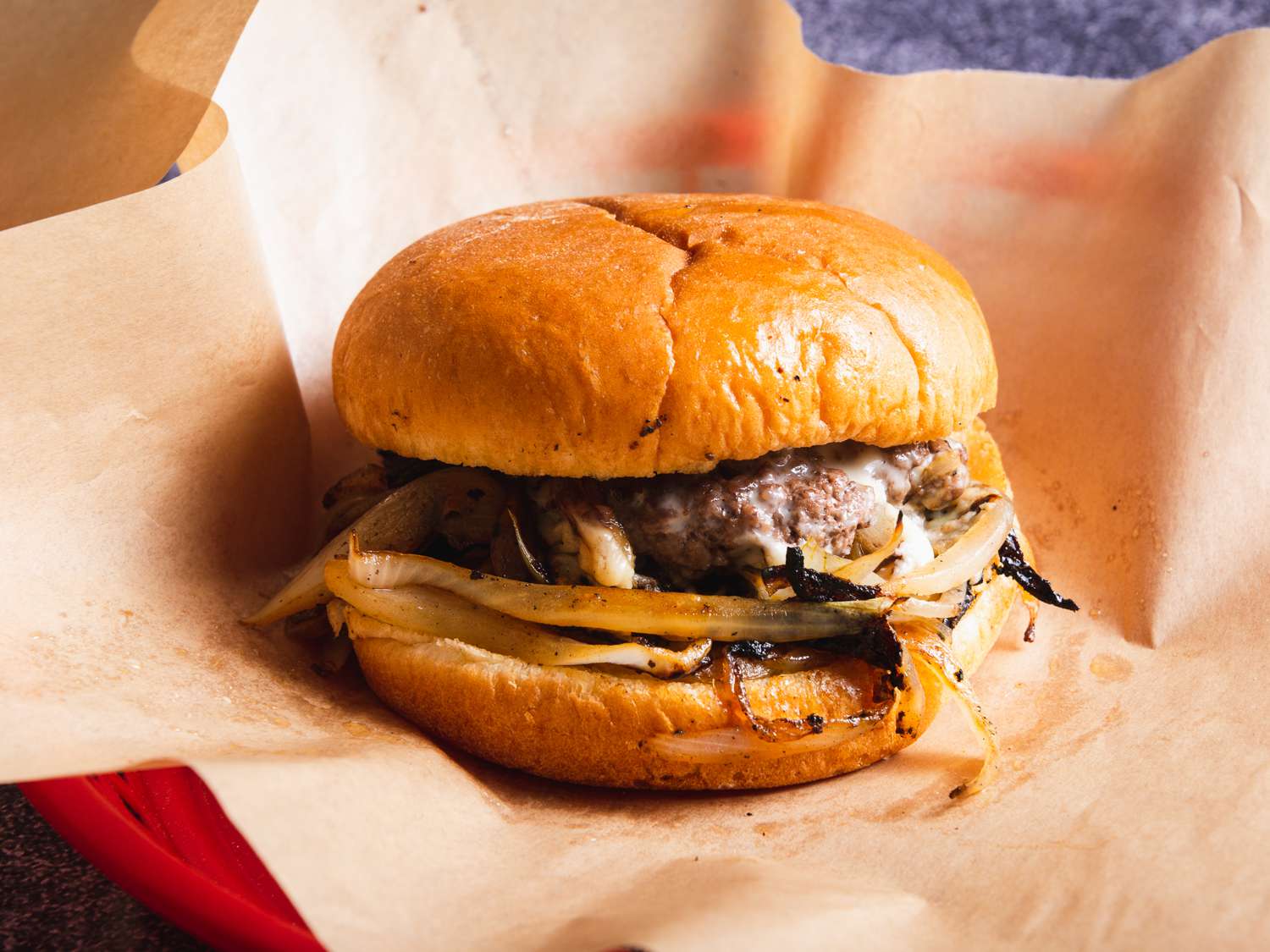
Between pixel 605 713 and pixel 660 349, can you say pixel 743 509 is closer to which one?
pixel 660 349

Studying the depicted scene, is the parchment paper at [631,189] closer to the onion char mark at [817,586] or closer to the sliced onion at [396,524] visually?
the sliced onion at [396,524]

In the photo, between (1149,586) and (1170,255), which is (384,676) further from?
(1170,255)

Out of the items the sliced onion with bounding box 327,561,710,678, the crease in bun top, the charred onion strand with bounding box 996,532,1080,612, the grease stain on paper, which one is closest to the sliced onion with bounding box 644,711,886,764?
the crease in bun top

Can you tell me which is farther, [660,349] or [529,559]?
[529,559]

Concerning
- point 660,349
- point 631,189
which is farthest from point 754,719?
point 631,189

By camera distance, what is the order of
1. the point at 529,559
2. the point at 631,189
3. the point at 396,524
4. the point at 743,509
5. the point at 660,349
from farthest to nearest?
1. the point at 631,189
2. the point at 396,524
3. the point at 529,559
4. the point at 743,509
5. the point at 660,349

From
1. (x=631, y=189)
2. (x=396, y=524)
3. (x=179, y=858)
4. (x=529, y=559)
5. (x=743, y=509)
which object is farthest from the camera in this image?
(x=631, y=189)

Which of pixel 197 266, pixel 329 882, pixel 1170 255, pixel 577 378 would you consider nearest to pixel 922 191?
pixel 1170 255
